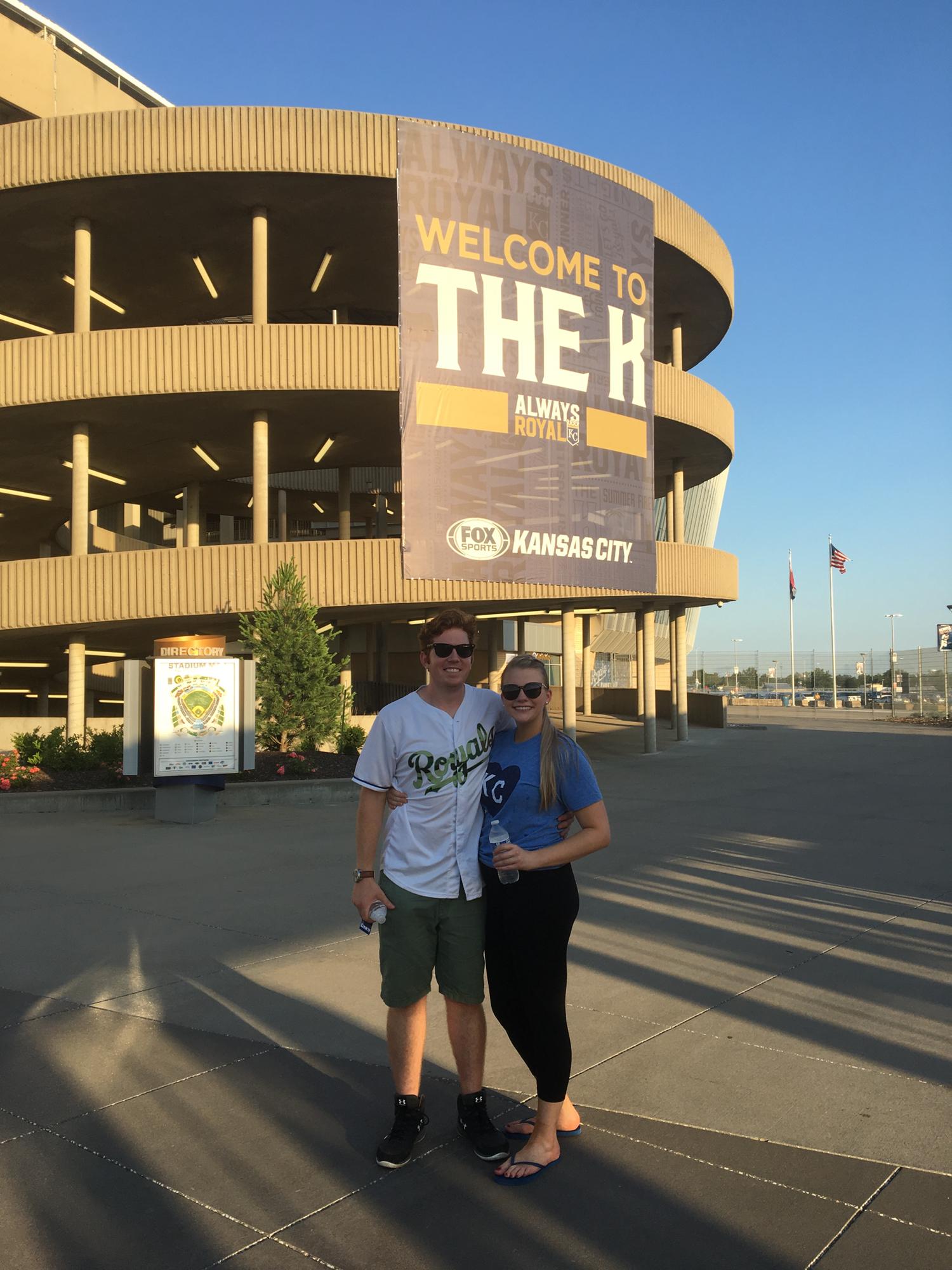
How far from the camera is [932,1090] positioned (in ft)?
14.8

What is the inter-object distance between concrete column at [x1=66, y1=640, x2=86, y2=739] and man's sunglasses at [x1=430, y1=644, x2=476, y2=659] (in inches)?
761

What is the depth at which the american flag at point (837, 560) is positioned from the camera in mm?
54406

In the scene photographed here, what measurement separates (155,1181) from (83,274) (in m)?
22.4

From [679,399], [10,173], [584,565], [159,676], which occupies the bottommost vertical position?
[159,676]

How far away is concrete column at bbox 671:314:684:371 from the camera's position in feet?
94.4

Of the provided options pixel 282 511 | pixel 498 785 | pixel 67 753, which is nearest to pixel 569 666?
pixel 67 753

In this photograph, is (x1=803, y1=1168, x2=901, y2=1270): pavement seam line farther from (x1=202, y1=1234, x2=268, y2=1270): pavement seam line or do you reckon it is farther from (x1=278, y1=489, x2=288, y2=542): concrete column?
(x1=278, y1=489, x2=288, y2=542): concrete column

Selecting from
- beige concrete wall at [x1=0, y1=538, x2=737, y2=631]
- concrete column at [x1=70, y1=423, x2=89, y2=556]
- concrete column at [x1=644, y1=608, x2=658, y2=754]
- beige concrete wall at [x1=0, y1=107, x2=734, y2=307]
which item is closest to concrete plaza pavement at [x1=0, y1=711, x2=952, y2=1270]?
beige concrete wall at [x1=0, y1=538, x2=737, y2=631]

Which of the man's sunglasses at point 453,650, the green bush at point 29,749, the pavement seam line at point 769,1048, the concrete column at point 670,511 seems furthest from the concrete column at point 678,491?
the man's sunglasses at point 453,650

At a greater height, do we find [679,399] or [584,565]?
[679,399]

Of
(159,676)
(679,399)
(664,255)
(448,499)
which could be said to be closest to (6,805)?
(159,676)

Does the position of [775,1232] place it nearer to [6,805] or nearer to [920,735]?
[6,805]

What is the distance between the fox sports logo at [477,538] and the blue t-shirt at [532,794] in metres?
18.6

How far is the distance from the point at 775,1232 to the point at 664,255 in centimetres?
2653
